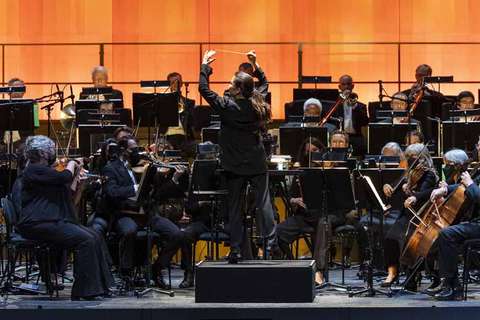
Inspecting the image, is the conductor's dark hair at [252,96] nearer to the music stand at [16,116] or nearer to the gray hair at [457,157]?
the gray hair at [457,157]

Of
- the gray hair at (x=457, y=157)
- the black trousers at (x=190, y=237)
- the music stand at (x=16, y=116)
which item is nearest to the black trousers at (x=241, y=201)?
the black trousers at (x=190, y=237)

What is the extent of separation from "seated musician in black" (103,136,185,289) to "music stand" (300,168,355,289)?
1.09 meters

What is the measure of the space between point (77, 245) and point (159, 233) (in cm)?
95

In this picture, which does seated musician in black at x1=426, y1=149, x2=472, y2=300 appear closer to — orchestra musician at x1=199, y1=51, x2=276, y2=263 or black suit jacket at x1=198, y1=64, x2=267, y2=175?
orchestra musician at x1=199, y1=51, x2=276, y2=263

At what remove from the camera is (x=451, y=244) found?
739cm

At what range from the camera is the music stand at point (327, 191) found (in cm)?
796

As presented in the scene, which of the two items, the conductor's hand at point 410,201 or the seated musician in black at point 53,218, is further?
the conductor's hand at point 410,201

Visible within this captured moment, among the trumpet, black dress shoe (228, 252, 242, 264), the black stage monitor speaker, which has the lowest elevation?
the black stage monitor speaker

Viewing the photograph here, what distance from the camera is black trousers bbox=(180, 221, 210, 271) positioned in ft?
27.3

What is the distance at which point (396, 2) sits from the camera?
42.7ft

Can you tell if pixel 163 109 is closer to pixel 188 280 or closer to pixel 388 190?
pixel 188 280

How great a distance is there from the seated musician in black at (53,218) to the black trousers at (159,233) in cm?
46

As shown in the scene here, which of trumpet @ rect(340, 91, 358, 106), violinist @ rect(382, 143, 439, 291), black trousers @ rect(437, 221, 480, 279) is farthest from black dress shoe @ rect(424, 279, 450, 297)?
trumpet @ rect(340, 91, 358, 106)

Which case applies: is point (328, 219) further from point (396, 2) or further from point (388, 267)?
point (396, 2)
